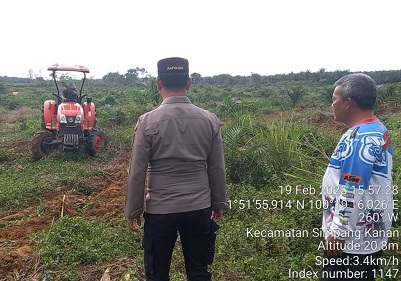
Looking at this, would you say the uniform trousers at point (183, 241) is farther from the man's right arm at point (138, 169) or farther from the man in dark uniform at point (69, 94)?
the man in dark uniform at point (69, 94)

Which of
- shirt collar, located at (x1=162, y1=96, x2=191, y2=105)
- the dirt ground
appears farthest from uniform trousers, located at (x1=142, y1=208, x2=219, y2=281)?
the dirt ground

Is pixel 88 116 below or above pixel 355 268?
above

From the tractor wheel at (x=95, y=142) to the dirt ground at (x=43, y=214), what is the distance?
1.61m

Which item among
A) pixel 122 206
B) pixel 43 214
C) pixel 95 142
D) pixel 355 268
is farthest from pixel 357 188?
pixel 95 142

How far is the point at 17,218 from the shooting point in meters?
5.11

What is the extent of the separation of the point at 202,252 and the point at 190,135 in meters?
0.80

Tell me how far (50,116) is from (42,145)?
0.69m

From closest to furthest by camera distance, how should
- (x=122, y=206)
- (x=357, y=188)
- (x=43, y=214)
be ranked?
(x=357, y=188) → (x=43, y=214) → (x=122, y=206)

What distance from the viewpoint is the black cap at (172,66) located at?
238cm

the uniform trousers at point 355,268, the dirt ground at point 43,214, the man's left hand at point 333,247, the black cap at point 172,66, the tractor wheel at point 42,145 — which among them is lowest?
the dirt ground at point 43,214

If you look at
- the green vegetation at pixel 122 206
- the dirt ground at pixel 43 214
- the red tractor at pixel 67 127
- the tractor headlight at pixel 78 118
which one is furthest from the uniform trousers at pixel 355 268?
the tractor headlight at pixel 78 118

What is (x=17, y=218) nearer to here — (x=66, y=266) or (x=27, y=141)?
(x=66, y=266)

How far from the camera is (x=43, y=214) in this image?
5.08 m

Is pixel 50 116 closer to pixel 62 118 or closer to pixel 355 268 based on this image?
pixel 62 118
